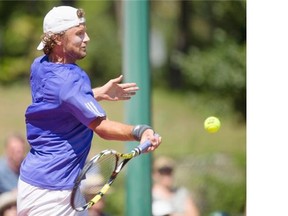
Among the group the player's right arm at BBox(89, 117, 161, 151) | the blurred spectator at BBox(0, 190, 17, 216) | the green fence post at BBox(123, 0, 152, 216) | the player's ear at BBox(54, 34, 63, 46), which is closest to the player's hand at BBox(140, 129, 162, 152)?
the player's right arm at BBox(89, 117, 161, 151)

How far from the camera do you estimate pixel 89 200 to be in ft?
23.2

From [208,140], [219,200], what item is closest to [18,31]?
[208,140]

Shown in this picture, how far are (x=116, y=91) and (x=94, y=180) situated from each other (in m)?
0.70

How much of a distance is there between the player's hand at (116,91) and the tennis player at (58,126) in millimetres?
444

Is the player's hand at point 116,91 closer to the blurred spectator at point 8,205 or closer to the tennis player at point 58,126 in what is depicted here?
the tennis player at point 58,126

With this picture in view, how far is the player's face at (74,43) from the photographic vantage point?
7.09 m

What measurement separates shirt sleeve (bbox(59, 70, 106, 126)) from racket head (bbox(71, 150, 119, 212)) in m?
0.27

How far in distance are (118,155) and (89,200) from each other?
33 cm

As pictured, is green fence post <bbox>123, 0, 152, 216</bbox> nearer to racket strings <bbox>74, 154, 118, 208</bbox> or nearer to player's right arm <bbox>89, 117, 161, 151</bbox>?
racket strings <bbox>74, 154, 118, 208</bbox>

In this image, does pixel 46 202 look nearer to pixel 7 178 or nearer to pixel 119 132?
pixel 119 132

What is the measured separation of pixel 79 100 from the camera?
22.3 feet

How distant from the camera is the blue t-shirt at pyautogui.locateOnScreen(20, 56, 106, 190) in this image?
6941mm
